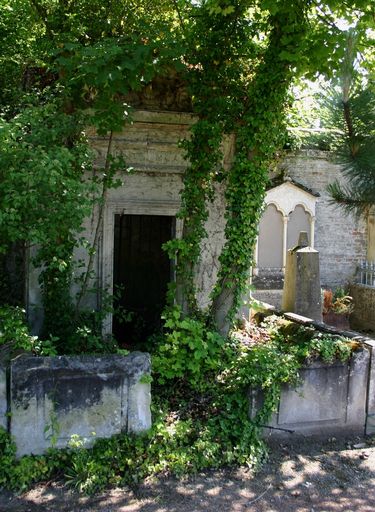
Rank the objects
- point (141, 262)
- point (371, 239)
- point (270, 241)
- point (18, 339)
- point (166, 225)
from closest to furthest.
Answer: point (18, 339) < point (166, 225) < point (141, 262) < point (270, 241) < point (371, 239)

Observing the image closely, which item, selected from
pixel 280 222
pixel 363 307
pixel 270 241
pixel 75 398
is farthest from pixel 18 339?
pixel 363 307

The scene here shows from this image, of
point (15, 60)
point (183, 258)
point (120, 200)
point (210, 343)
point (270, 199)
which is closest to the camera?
point (210, 343)

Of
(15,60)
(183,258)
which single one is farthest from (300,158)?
(183,258)

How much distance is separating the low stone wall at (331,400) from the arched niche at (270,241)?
798cm

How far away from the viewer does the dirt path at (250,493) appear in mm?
4172

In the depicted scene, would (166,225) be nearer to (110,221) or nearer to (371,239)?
(110,221)

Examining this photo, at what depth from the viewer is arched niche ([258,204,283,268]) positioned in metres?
13.9

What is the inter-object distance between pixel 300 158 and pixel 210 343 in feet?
32.4

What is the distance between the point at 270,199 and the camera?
13.9m

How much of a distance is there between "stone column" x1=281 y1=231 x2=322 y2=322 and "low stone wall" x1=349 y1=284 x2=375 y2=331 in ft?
16.7

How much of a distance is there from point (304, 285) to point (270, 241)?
5.99 meters

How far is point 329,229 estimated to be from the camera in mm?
14914

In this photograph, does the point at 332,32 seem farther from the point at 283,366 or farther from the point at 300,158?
the point at 300,158

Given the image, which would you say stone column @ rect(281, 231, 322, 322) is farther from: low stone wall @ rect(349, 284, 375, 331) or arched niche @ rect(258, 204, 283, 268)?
arched niche @ rect(258, 204, 283, 268)
